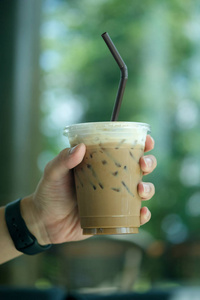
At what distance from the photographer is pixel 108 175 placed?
1.13 m

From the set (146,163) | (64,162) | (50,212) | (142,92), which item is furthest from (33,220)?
(142,92)

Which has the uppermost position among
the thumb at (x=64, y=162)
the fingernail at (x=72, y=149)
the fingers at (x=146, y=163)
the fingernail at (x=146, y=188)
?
the fingernail at (x=72, y=149)

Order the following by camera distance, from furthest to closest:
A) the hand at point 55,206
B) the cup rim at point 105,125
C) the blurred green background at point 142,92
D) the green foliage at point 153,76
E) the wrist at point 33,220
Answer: the green foliage at point 153,76 → the blurred green background at point 142,92 → the wrist at point 33,220 → the hand at point 55,206 → the cup rim at point 105,125

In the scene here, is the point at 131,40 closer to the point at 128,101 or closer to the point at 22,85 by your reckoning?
the point at 128,101

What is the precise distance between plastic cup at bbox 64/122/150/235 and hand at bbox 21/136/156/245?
7 centimetres

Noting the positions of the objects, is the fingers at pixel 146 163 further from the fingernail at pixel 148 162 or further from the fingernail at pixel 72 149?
the fingernail at pixel 72 149

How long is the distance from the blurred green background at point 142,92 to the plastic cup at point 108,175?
3531 mm

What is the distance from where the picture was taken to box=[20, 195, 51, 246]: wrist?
142cm

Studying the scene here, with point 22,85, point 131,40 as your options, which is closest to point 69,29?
point 131,40

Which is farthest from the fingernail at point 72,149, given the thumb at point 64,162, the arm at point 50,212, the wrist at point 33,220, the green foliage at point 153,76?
the green foliage at point 153,76

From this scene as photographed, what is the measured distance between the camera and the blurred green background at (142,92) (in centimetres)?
505

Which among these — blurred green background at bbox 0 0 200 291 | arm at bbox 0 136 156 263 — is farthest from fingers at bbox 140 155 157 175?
blurred green background at bbox 0 0 200 291

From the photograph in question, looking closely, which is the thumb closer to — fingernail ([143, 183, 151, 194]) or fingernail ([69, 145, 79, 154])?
fingernail ([69, 145, 79, 154])

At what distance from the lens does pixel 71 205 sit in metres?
1.42
